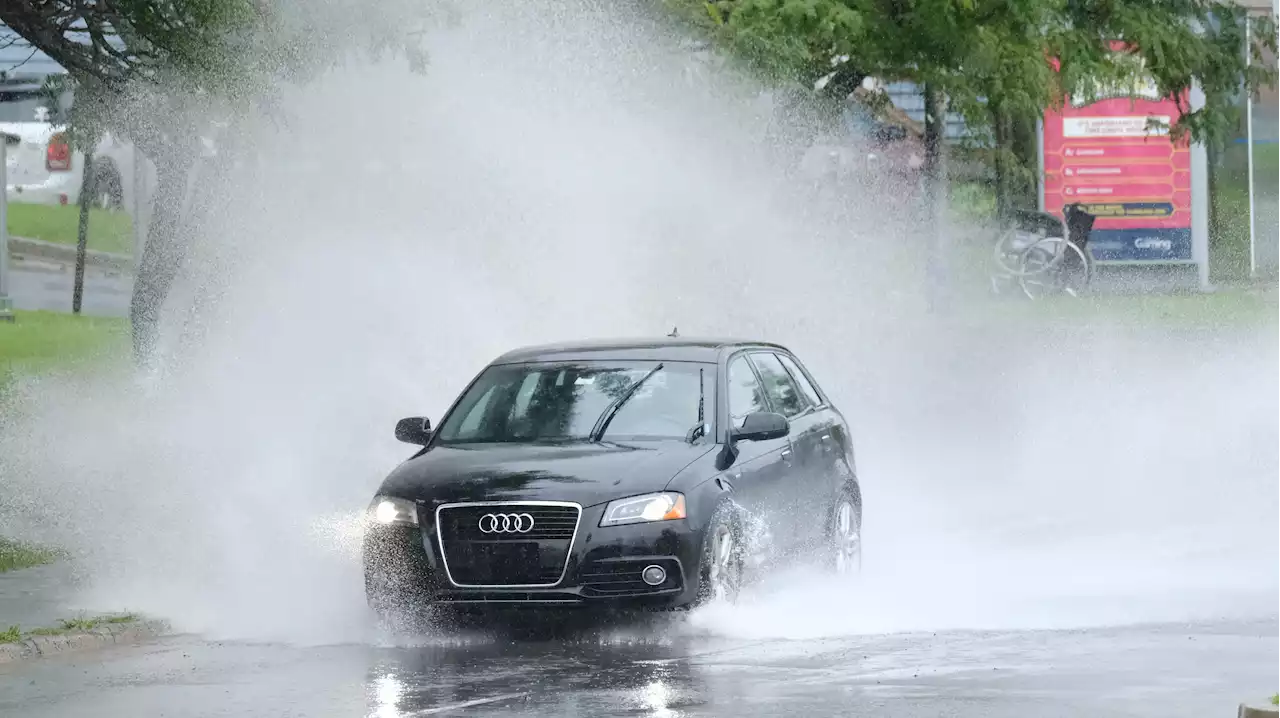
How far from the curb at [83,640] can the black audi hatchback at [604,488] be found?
1.55m

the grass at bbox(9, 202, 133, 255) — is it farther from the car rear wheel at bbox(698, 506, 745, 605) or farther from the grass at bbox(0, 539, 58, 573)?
the car rear wheel at bbox(698, 506, 745, 605)

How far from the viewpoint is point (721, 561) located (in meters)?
11.5

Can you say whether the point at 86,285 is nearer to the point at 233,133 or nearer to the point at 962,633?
the point at 233,133

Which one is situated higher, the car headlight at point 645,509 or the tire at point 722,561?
the car headlight at point 645,509

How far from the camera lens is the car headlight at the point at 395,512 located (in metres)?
11.4

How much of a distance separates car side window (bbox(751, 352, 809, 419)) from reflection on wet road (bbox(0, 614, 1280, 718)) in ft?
7.27

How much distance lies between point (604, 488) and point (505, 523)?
19.4 inches

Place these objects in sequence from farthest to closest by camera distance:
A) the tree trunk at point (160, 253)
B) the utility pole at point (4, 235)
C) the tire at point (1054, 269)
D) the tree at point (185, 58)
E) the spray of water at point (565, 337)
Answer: the tire at point (1054, 269) < the utility pole at point (4, 235) < the tree trunk at point (160, 253) < the tree at point (185, 58) < the spray of water at point (565, 337)

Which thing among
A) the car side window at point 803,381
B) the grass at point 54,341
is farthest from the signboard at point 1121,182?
the car side window at point 803,381

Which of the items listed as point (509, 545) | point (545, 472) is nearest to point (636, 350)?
point (545, 472)

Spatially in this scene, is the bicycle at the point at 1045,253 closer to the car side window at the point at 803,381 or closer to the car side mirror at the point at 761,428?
the car side window at the point at 803,381

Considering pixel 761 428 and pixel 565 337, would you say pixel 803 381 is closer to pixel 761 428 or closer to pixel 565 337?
pixel 761 428

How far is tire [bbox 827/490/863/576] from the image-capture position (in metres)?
13.4

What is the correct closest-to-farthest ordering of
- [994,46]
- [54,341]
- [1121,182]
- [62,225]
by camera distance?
[994,46]
[54,341]
[1121,182]
[62,225]
